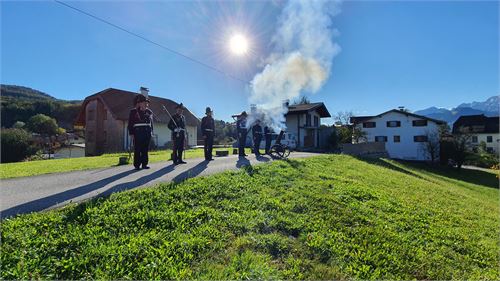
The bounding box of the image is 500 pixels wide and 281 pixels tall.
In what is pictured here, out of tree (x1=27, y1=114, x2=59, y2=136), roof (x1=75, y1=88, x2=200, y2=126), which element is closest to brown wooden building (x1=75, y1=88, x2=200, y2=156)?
roof (x1=75, y1=88, x2=200, y2=126)

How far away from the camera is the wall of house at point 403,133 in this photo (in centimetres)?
3769

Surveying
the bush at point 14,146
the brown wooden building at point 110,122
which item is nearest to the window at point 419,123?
the brown wooden building at point 110,122

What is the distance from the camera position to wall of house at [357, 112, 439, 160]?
3769cm

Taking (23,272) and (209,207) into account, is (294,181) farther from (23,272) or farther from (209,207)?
(23,272)

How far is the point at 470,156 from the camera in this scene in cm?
3444

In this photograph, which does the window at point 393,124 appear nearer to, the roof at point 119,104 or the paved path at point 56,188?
the roof at point 119,104

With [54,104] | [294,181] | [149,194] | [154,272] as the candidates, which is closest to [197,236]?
[154,272]

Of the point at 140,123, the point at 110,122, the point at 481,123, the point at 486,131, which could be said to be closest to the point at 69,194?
the point at 140,123

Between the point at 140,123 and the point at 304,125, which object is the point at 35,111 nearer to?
the point at 304,125

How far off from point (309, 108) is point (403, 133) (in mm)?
16813

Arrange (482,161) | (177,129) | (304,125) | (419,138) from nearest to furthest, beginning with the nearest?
(177,129) < (304,125) < (482,161) < (419,138)

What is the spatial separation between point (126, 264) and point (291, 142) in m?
24.5

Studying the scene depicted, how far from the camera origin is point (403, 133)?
39.7 meters

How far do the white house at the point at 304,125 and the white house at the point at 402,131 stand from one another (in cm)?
913
